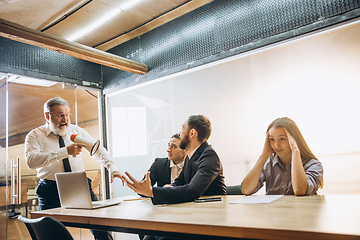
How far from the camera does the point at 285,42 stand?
9.52 feet

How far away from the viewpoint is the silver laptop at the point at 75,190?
1849mm

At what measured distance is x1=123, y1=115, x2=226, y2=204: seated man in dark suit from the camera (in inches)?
67.4

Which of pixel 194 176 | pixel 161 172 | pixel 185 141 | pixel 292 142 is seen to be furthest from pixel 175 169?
pixel 292 142

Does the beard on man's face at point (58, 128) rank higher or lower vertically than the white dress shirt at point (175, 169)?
higher

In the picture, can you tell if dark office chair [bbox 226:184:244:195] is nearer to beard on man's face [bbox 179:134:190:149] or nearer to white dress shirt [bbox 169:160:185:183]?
beard on man's face [bbox 179:134:190:149]

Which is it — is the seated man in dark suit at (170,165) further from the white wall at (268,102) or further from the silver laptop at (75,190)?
the silver laptop at (75,190)

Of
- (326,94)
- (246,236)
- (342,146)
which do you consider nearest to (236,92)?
(326,94)

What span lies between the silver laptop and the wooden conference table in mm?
236

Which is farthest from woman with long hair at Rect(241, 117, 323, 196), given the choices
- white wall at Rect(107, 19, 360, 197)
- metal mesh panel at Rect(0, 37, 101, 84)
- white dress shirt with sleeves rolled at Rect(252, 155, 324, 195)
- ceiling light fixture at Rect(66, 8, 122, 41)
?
metal mesh panel at Rect(0, 37, 101, 84)

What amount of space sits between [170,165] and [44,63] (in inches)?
97.2

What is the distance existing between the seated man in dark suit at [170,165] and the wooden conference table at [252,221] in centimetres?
152

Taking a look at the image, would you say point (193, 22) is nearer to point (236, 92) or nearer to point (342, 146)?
point (236, 92)

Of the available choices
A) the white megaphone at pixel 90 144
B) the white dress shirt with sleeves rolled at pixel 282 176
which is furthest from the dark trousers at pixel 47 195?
the white dress shirt with sleeves rolled at pixel 282 176

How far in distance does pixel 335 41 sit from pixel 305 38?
0.28 m
